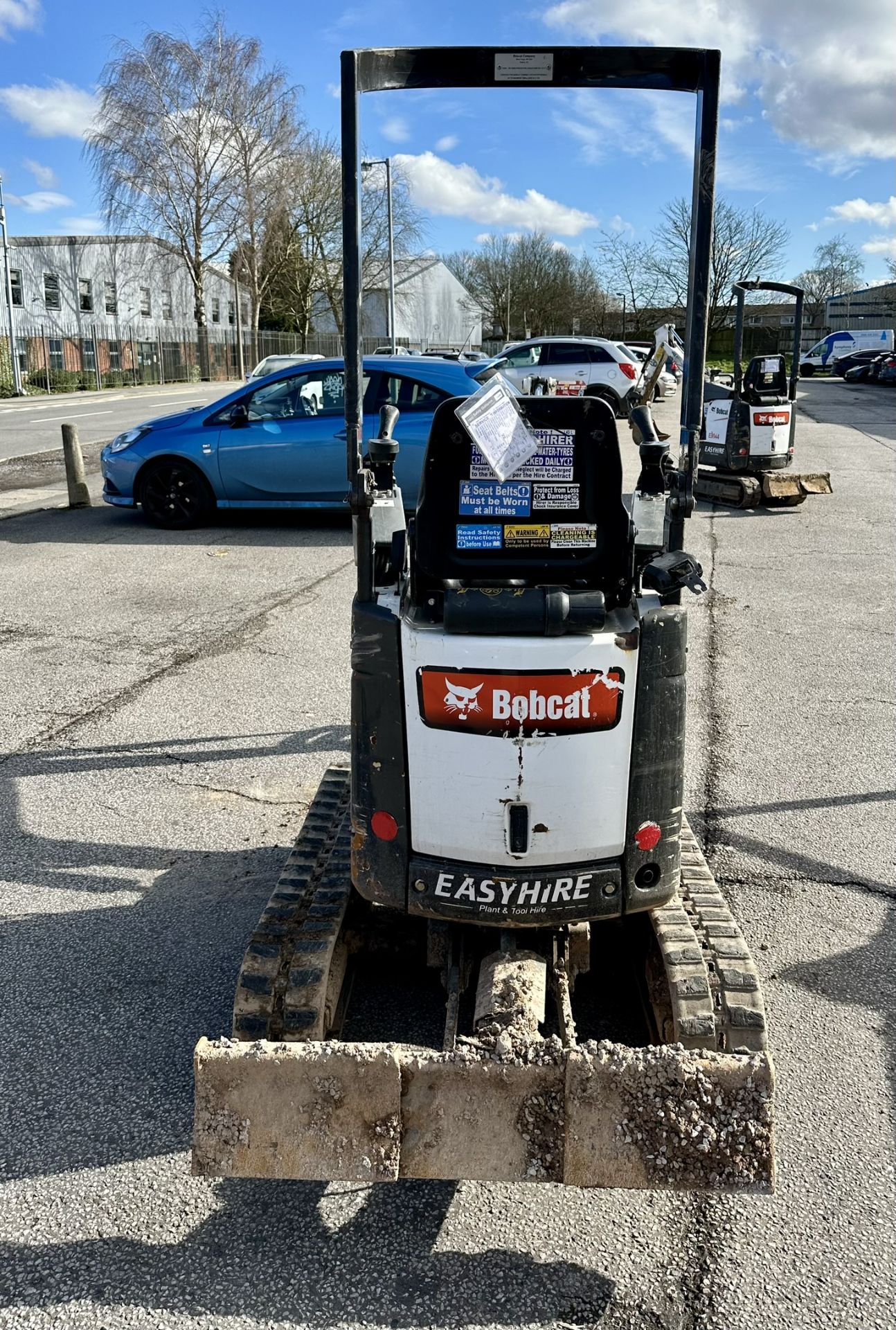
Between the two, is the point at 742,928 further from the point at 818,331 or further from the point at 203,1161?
the point at 818,331

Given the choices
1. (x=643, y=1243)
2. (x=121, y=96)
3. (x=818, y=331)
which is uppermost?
(x=121, y=96)

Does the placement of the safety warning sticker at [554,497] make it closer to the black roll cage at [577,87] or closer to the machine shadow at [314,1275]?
the black roll cage at [577,87]

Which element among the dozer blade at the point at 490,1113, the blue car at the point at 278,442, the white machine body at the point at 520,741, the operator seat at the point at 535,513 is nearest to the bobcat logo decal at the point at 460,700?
the white machine body at the point at 520,741

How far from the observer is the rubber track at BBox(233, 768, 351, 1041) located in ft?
9.21

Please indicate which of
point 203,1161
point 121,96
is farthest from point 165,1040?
point 121,96

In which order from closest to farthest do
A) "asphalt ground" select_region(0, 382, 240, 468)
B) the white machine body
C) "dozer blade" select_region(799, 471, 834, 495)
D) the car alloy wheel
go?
the white machine body < the car alloy wheel < "dozer blade" select_region(799, 471, 834, 495) < "asphalt ground" select_region(0, 382, 240, 468)

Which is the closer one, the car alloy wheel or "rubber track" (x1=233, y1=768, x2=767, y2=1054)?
"rubber track" (x1=233, y1=768, x2=767, y2=1054)

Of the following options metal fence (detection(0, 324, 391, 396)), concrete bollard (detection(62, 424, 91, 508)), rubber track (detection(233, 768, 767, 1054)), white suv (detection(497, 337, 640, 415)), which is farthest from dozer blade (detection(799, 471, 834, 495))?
metal fence (detection(0, 324, 391, 396))

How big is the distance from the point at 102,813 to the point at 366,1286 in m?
2.82

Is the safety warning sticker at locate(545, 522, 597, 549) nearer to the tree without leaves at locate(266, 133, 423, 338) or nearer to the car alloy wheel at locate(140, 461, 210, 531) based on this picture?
the car alloy wheel at locate(140, 461, 210, 531)

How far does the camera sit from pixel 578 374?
24484 millimetres

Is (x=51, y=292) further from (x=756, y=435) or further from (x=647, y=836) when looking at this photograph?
(x=647, y=836)

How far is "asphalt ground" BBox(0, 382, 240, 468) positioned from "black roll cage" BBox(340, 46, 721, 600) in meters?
13.7

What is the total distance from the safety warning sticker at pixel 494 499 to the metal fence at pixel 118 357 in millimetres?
41788
